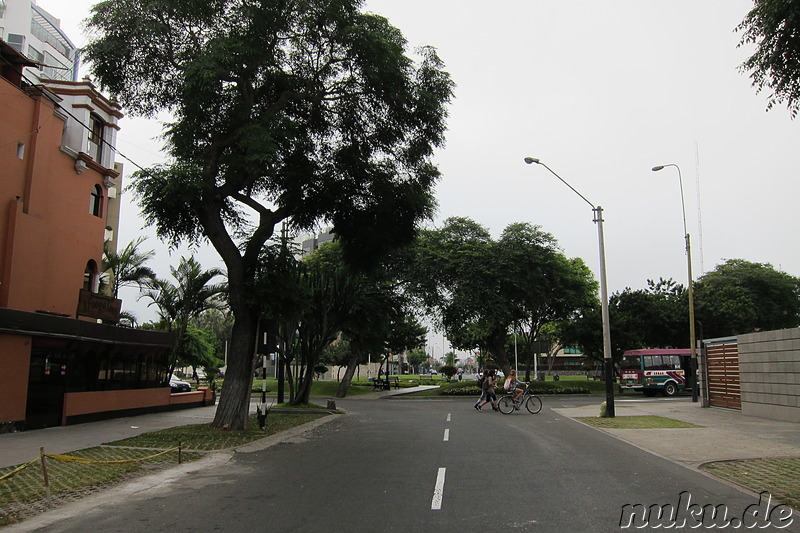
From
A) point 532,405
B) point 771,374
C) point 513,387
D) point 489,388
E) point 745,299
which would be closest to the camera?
point 771,374

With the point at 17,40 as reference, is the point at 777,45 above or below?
A: below

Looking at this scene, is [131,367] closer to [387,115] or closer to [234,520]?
[387,115]

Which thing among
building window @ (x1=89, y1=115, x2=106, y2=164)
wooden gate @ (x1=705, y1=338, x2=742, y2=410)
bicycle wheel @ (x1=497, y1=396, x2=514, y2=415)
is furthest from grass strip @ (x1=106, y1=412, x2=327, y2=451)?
wooden gate @ (x1=705, y1=338, x2=742, y2=410)

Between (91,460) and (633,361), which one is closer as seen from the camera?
(91,460)

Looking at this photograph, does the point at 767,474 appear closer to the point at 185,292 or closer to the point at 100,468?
the point at 100,468

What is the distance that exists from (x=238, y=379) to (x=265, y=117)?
6.93m

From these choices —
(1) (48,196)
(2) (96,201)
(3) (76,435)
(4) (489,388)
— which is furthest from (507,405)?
(1) (48,196)

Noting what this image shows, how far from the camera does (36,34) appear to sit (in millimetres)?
57344

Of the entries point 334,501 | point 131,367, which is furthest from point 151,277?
point 334,501

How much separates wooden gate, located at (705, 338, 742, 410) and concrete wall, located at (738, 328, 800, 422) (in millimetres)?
862

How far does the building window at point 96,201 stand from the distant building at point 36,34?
3089 centimetres

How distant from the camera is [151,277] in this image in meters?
27.3

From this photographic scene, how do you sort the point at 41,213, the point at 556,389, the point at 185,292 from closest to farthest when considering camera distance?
the point at 41,213, the point at 185,292, the point at 556,389

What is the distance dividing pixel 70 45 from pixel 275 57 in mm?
58051
